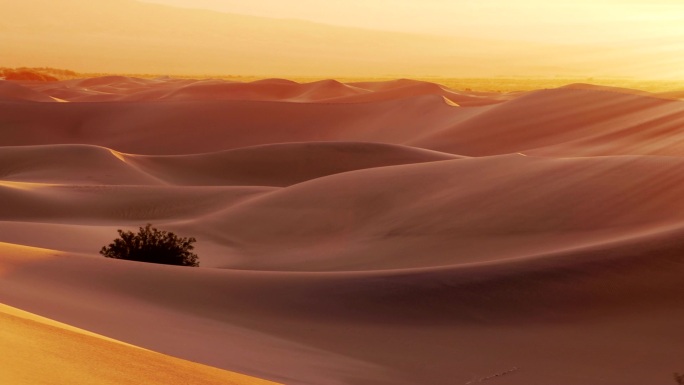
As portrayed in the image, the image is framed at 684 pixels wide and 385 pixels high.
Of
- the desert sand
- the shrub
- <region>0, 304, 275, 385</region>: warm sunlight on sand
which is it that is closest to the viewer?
<region>0, 304, 275, 385</region>: warm sunlight on sand

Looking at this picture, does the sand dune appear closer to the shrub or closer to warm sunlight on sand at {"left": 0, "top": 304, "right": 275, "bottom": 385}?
warm sunlight on sand at {"left": 0, "top": 304, "right": 275, "bottom": 385}

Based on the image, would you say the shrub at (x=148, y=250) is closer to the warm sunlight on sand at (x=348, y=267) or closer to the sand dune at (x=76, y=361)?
the warm sunlight on sand at (x=348, y=267)

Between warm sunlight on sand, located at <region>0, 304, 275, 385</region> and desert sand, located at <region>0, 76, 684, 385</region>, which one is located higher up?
desert sand, located at <region>0, 76, 684, 385</region>

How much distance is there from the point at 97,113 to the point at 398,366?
54.0 m

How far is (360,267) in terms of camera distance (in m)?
16.7

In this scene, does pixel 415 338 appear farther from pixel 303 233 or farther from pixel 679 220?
pixel 303 233

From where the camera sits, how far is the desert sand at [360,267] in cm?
851

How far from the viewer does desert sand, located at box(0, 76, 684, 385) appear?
851cm

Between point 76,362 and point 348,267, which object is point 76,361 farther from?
point 348,267

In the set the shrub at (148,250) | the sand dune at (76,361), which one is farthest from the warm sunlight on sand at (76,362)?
the shrub at (148,250)

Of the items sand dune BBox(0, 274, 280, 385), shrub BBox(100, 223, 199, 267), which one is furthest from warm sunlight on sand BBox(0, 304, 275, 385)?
shrub BBox(100, 223, 199, 267)

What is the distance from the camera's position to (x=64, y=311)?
317 inches

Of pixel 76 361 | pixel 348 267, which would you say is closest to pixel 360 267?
pixel 348 267

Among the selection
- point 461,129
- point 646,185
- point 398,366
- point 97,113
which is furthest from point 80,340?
point 97,113
